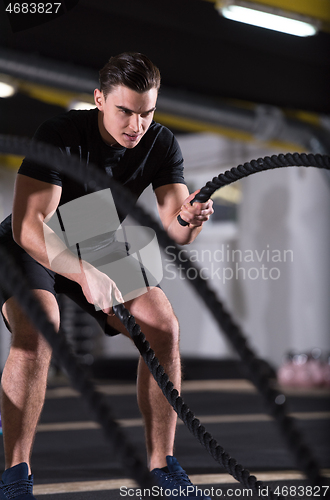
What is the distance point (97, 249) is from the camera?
1442 millimetres

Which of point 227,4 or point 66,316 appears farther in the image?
point 66,316

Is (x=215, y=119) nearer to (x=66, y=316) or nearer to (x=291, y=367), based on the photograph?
(x=291, y=367)

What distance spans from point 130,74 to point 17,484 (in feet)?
3.12

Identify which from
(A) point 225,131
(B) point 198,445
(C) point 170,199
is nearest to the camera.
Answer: (C) point 170,199

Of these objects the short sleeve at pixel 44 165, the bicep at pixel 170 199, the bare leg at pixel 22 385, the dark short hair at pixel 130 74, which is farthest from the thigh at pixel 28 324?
the dark short hair at pixel 130 74

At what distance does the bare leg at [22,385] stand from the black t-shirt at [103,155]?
0.28 m

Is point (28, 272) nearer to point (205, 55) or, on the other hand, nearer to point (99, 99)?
point (99, 99)

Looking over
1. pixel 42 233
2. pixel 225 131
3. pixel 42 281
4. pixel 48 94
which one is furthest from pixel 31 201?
pixel 225 131

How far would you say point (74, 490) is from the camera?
1.63 m

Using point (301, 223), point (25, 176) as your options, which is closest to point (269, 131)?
point (301, 223)

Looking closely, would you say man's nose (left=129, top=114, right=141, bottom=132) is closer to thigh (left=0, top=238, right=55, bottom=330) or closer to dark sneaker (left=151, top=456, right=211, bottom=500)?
thigh (left=0, top=238, right=55, bottom=330)

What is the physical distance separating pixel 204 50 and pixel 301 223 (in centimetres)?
264

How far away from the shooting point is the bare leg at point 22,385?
1.27 metres

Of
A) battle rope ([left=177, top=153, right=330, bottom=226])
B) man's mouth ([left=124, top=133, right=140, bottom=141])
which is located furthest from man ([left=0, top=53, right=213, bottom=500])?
battle rope ([left=177, top=153, right=330, bottom=226])
